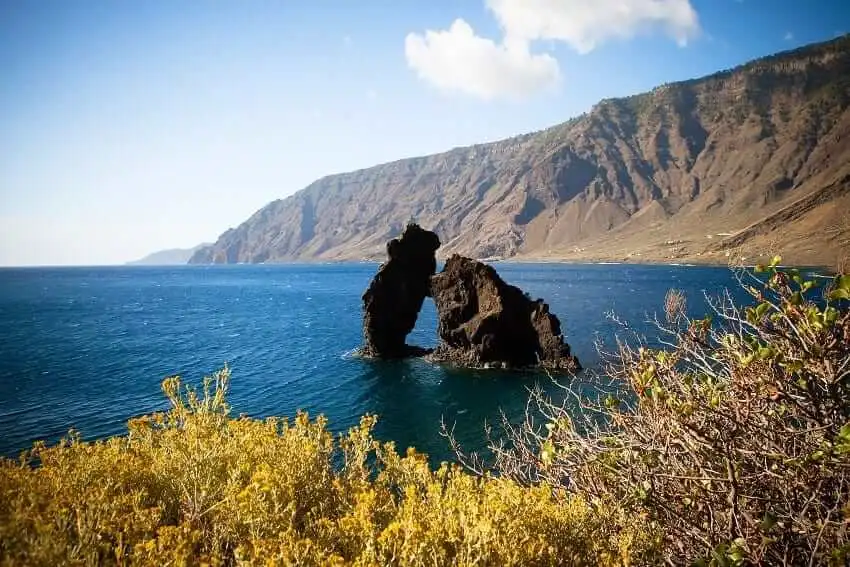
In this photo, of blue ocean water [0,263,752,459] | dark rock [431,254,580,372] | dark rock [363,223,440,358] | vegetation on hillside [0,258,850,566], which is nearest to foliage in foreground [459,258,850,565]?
vegetation on hillside [0,258,850,566]

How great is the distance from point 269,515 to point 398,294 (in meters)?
43.7

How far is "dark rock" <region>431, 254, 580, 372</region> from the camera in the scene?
1561 inches

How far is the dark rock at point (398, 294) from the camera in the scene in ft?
151

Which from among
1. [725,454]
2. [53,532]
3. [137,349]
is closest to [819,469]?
[725,454]

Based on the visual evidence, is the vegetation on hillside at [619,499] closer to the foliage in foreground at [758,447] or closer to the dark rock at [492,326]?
the foliage in foreground at [758,447]

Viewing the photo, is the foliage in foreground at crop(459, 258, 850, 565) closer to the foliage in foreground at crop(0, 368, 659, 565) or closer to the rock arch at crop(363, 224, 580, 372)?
the foliage in foreground at crop(0, 368, 659, 565)

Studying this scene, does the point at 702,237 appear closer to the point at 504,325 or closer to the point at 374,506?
the point at 504,325

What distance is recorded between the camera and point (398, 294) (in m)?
48.2

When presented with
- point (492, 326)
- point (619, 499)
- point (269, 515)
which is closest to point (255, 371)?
point (492, 326)

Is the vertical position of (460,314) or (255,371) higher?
(460,314)

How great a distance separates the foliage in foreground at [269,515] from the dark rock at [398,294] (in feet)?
128

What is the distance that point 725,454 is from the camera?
434 centimetres

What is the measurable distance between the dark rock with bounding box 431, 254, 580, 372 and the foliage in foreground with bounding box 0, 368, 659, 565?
3375cm

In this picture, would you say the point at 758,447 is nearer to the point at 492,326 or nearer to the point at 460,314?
the point at 492,326
